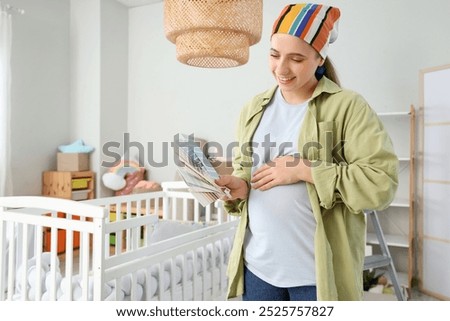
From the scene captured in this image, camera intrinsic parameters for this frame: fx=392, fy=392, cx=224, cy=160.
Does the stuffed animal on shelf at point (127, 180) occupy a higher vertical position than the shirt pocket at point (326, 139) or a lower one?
lower

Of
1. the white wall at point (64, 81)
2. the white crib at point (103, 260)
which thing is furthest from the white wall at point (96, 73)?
the white crib at point (103, 260)

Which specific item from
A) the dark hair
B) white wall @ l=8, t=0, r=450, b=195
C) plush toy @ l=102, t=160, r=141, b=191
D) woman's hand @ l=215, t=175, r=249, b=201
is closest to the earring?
the dark hair

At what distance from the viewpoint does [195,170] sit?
71 centimetres

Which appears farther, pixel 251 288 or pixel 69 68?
pixel 69 68

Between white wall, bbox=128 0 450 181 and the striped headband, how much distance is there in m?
1.15

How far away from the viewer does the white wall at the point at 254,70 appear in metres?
2.34

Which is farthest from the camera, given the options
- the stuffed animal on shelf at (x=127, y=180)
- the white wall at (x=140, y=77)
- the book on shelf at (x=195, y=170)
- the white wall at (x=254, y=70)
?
the stuffed animal on shelf at (x=127, y=180)

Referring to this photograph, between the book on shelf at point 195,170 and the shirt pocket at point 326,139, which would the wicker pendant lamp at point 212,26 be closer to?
the book on shelf at point 195,170

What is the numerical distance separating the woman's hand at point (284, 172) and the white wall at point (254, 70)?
1.25 m

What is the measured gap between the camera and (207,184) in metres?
0.71

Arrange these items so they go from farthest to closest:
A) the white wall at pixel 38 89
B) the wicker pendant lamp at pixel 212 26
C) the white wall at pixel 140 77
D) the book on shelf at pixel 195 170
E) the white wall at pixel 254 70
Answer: the white wall at pixel 38 89, the white wall at pixel 140 77, the white wall at pixel 254 70, the wicker pendant lamp at pixel 212 26, the book on shelf at pixel 195 170
